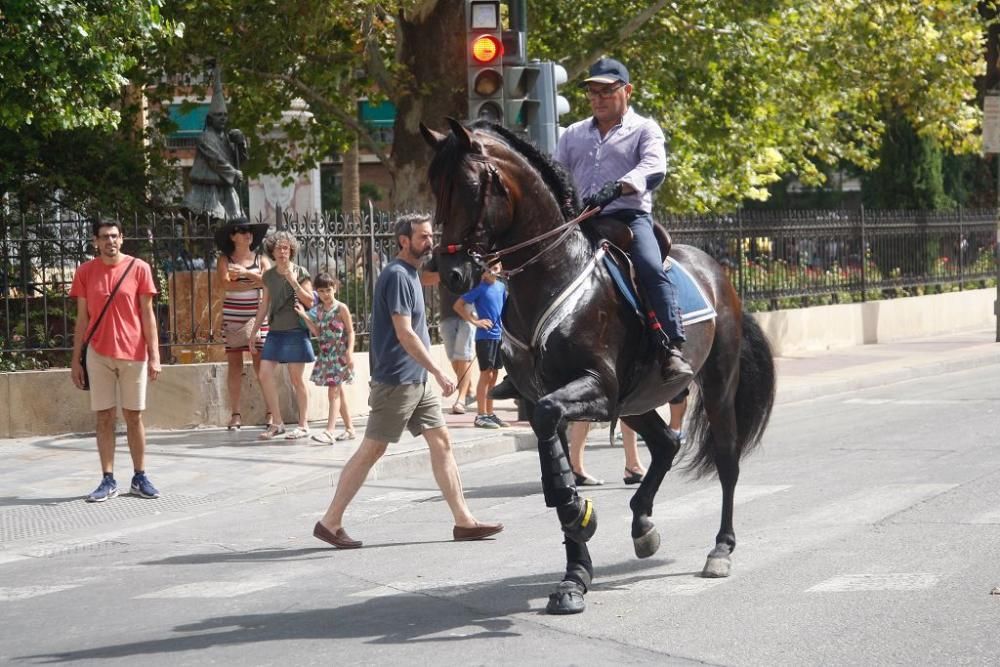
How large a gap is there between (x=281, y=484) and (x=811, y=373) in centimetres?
983

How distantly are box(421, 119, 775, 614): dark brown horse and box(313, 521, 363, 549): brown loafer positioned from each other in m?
1.85

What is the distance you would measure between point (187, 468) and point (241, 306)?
2426mm

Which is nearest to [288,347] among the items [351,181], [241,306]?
[241,306]

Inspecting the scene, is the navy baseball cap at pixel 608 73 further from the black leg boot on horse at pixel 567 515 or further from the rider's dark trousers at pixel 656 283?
the black leg boot on horse at pixel 567 515

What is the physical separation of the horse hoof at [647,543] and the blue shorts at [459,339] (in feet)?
24.8

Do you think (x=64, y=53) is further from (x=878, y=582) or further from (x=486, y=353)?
(x=878, y=582)

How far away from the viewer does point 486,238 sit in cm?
671

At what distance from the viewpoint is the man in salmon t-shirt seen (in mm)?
10680

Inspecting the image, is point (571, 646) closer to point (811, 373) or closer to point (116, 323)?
point (116, 323)

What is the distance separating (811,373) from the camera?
19.4 meters

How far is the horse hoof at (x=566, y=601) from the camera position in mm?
6652

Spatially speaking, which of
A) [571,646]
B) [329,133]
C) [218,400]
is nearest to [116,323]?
[218,400]

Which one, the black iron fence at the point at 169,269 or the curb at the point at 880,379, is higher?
the black iron fence at the point at 169,269

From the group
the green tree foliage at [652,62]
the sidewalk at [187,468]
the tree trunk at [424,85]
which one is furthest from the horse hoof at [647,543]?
the tree trunk at [424,85]
